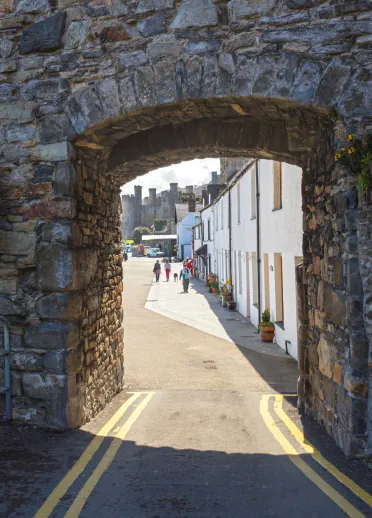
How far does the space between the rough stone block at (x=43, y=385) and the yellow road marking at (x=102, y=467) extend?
0.98 m

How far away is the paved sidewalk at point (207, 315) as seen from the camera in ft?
50.6

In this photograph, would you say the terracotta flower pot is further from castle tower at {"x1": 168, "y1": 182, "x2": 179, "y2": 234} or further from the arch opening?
castle tower at {"x1": 168, "y1": 182, "x2": 179, "y2": 234}

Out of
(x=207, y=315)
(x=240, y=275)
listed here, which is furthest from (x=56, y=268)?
(x=240, y=275)

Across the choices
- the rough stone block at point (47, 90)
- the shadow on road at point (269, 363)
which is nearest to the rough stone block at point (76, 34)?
the rough stone block at point (47, 90)

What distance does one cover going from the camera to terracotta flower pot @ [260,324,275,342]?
15.1m

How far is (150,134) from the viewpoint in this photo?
26.0 ft

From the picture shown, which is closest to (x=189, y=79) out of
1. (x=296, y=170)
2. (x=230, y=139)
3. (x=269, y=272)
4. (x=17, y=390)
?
(x=230, y=139)

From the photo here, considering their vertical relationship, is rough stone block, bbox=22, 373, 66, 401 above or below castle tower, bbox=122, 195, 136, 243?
below

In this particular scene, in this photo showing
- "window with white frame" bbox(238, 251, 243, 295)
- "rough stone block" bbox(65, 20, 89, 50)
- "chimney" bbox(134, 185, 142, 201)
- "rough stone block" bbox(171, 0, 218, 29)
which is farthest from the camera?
"chimney" bbox(134, 185, 142, 201)

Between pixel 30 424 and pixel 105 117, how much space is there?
4.07m

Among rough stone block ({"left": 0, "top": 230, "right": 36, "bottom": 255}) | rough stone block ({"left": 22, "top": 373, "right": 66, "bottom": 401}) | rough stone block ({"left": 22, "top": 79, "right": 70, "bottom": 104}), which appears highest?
rough stone block ({"left": 22, "top": 79, "right": 70, "bottom": 104})

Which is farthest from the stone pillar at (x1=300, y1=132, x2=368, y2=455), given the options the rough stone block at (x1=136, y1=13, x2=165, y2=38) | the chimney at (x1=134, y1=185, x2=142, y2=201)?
the chimney at (x1=134, y1=185, x2=142, y2=201)

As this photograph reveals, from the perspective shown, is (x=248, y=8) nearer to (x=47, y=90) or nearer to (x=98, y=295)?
(x=47, y=90)

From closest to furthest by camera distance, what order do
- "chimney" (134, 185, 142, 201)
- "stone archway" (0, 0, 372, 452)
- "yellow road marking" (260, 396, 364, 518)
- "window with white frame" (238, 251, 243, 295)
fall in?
"yellow road marking" (260, 396, 364, 518) → "stone archway" (0, 0, 372, 452) → "window with white frame" (238, 251, 243, 295) → "chimney" (134, 185, 142, 201)
